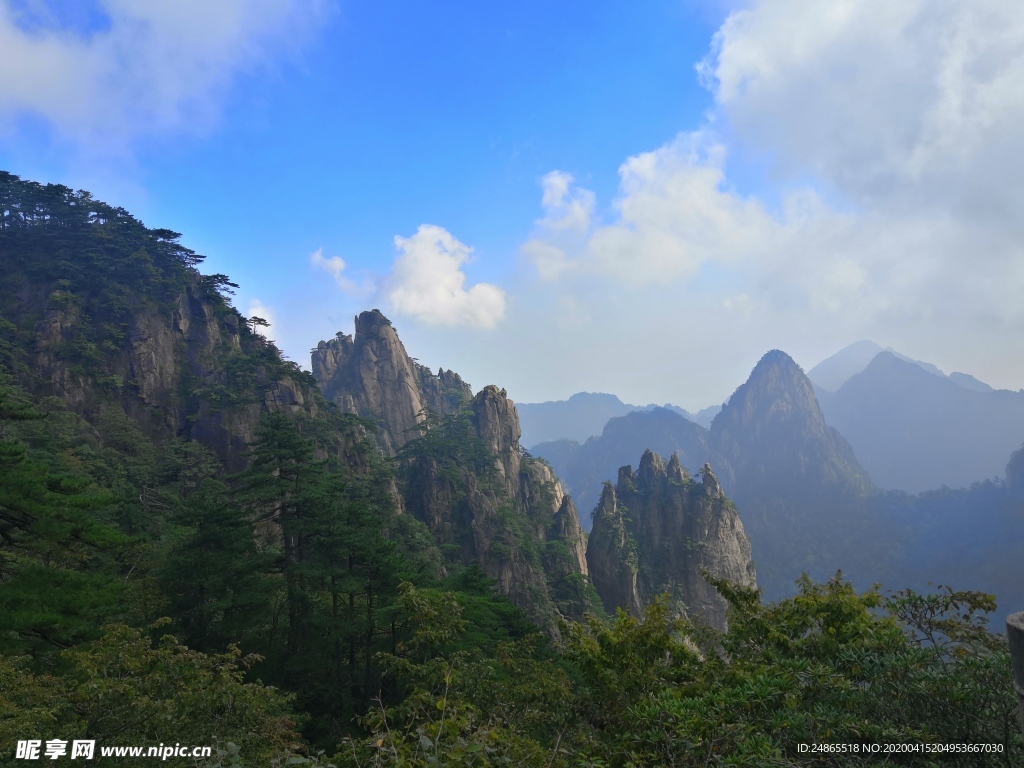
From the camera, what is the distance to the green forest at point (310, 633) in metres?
6.02

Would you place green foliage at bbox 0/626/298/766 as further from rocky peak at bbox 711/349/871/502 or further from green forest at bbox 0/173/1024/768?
rocky peak at bbox 711/349/871/502

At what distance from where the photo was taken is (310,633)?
17.8 m

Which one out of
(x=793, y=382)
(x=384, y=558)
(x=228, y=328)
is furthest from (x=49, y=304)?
(x=793, y=382)

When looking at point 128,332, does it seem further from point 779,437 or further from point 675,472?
point 779,437

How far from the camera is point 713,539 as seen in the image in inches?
2221

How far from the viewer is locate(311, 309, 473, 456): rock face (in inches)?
2494

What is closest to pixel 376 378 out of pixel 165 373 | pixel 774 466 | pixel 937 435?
pixel 165 373

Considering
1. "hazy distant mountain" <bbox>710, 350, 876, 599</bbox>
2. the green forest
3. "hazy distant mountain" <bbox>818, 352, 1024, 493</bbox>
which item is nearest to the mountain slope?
"hazy distant mountain" <bbox>710, 350, 876, 599</bbox>

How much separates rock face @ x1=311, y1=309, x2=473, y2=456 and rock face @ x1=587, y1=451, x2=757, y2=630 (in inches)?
937

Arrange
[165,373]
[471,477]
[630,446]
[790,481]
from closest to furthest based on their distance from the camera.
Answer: [165,373], [471,477], [790,481], [630,446]

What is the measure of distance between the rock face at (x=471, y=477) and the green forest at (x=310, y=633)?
23.0 feet

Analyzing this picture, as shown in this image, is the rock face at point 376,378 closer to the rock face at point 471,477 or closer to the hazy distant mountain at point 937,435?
the rock face at point 471,477

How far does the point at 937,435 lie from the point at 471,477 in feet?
642

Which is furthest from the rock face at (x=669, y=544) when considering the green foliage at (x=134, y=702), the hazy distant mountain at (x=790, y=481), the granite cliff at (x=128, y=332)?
the green foliage at (x=134, y=702)
